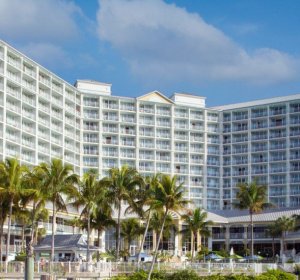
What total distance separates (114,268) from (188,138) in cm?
10203

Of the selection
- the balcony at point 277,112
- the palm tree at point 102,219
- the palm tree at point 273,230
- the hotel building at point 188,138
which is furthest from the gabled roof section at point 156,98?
the palm tree at point 102,219

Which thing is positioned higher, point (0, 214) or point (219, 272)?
point (0, 214)

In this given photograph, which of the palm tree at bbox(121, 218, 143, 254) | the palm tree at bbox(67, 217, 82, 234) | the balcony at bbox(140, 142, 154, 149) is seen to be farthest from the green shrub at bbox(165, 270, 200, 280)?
the balcony at bbox(140, 142, 154, 149)

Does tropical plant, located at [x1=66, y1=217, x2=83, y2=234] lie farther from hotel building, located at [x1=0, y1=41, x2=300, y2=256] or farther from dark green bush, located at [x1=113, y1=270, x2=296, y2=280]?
hotel building, located at [x1=0, y1=41, x2=300, y2=256]

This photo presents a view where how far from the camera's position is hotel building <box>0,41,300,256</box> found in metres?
149

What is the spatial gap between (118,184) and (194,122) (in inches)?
3383

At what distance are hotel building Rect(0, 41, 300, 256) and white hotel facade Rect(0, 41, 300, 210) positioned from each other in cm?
23

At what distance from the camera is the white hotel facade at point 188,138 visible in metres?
149

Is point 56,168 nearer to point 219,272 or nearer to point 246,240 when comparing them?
point 219,272

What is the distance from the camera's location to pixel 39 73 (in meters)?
132

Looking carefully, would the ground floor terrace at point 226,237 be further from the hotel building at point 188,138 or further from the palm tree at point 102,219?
→ the palm tree at point 102,219

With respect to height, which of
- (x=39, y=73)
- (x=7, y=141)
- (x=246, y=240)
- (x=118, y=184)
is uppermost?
(x=39, y=73)

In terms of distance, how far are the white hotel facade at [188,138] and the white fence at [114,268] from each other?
80.2m

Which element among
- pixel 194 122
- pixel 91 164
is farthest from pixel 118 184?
pixel 194 122
